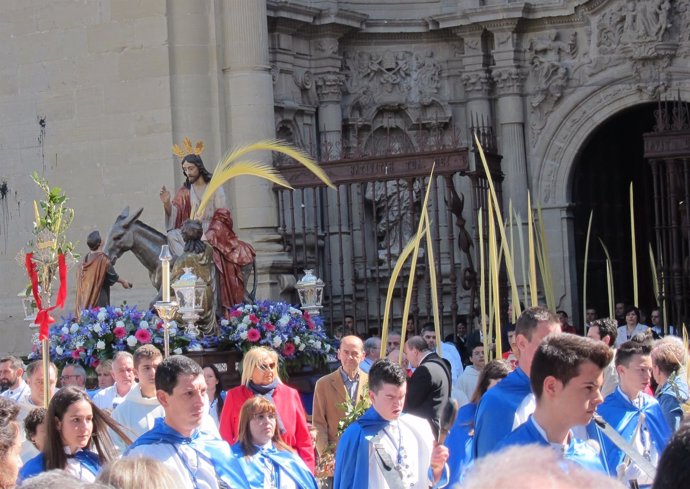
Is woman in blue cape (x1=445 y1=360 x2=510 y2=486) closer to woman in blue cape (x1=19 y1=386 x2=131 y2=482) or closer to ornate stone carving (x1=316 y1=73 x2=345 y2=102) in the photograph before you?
woman in blue cape (x1=19 y1=386 x2=131 y2=482)

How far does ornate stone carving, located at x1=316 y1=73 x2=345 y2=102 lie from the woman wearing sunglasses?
12404mm

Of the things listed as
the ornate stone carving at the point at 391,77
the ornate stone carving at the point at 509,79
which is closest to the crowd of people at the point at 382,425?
the ornate stone carving at the point at 509,79

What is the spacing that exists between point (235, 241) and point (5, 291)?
6.15 meters

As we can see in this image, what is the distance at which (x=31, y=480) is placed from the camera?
2740 millimetres

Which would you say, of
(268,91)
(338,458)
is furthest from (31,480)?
(268,91)

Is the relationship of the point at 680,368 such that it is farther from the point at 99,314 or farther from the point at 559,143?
the point at 559,143

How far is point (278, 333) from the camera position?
12.4m

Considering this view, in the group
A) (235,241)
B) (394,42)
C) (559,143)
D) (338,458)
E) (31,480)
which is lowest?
(338,458)

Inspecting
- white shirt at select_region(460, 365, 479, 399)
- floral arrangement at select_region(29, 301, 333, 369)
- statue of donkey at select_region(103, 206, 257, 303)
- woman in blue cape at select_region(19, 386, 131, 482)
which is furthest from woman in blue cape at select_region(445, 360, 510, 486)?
statue of donkey at select_region(103, 206, 257, 303)

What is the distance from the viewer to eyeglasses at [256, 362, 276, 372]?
8.16 metres

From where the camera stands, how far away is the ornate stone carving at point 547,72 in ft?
67.2

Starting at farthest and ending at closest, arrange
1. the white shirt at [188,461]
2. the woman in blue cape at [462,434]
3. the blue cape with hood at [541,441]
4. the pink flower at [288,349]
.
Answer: the pink flower at [288,349] → the woman in blue cape at [462,434] → the white shirt at [188,461] → the blue cape with hood at [541,441]

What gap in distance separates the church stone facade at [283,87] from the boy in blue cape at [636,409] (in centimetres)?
1046

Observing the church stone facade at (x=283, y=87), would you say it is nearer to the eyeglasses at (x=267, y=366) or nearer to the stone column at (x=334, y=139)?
the stone column at (x=334, y=139)
